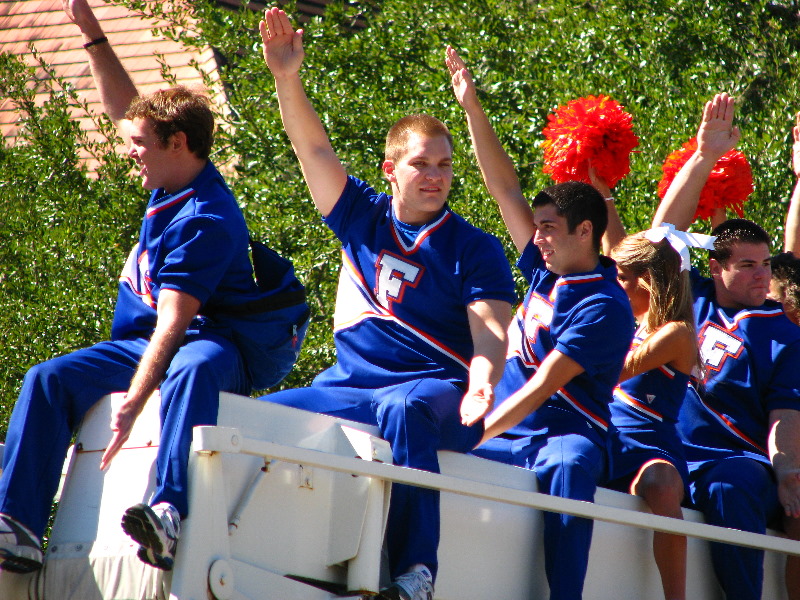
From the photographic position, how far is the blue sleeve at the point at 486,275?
371 cm

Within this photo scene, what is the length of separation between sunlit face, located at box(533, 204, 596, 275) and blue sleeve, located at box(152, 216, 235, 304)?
1225mm

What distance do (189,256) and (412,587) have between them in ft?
3.98

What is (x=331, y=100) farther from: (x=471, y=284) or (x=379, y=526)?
(x=379, y=526)

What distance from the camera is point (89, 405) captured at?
3480mm

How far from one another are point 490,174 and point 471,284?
1.02 meters

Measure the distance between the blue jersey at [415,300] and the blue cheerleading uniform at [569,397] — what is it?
34cm

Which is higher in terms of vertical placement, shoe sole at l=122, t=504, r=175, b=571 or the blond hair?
the blond hair

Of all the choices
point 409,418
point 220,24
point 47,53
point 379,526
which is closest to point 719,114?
point 409,418

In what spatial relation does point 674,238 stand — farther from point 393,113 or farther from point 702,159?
point 393,113

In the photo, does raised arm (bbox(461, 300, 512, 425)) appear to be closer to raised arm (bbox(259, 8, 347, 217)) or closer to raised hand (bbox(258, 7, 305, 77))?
raised arm (bbox(259, 8, 347, 217))

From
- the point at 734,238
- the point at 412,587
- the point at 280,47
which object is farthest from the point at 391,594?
the point at 734,238

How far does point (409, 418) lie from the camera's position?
3371mm

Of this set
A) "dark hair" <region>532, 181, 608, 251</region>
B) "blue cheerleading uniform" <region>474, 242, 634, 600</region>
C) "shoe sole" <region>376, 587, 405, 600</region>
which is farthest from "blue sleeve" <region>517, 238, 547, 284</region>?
"shoe sole" <region>376, 587, 405, 600</region>

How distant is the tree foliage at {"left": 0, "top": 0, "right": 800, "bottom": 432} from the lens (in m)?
6.32
